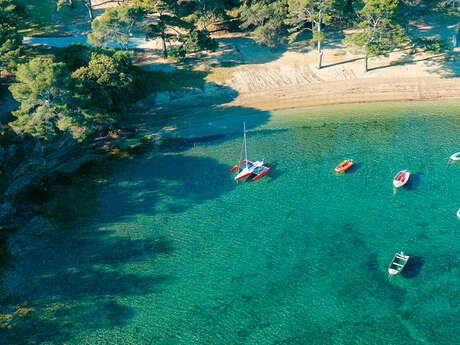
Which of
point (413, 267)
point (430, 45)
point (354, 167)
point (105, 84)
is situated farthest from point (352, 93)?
point (105, 84)

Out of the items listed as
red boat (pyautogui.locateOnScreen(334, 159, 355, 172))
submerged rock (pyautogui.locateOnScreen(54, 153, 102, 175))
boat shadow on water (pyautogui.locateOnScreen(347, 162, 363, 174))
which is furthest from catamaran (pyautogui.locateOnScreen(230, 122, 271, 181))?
submerged rock (pyautogui.locateOnScreen(54, 153, 102, 175))

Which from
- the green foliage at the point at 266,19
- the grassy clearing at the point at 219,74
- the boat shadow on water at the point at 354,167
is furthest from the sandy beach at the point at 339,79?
the boat shadow on water at the point at 354,167

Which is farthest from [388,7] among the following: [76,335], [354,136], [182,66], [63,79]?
[76,335]

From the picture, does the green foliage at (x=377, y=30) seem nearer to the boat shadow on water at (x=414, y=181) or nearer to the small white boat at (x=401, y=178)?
the boat shadow on water at (x=414, y=181)

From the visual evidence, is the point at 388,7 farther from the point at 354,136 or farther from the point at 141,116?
the point at 141,116

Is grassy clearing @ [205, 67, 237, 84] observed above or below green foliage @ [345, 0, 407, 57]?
below

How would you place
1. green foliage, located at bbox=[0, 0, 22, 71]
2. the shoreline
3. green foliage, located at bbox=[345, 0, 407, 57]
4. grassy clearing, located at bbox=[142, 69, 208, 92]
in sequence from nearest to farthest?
green foliage, located at bbox=[0, 0, 22, 71] < green foliage, located at bbox=[345, 0, 407, 57] < the shoreline < grassy clearing, located at bbox=[142, 69, 208, 92]

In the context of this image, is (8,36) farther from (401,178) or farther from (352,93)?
(401,178)

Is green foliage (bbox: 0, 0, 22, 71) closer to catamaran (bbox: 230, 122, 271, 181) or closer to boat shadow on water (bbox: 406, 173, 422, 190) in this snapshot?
catamaran (bbox: 230, 122, 271, 181)
